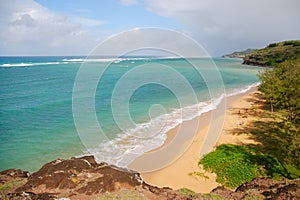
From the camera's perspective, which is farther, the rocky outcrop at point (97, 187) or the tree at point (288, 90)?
the tree at point (288, 90)

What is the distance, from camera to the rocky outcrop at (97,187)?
7.61 metres

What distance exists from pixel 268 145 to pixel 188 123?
27.7 feet

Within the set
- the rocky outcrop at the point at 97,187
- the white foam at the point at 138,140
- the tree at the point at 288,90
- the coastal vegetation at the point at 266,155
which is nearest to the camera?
the rocky outcrop at the point at 97,187

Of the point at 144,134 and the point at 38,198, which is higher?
the point at 38,198

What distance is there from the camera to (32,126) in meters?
22.4

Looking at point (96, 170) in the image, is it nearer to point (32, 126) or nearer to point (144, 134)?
point (144, 134)

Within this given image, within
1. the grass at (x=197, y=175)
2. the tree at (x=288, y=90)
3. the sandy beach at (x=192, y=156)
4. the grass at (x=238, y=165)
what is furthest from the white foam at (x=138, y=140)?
the tree at (x=288, y=90)

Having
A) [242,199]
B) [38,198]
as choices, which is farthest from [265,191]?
[38,198]

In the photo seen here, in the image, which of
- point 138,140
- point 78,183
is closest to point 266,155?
point 138,140

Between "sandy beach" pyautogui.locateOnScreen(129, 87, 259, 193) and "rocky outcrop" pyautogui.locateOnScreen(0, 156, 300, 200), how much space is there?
377 cm

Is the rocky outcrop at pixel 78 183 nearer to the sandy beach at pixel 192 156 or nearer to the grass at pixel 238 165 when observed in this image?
the sandy beach at pixel 192 156

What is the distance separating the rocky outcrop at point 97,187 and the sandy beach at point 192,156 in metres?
3.77

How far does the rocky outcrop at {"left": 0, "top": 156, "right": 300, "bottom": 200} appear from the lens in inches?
300

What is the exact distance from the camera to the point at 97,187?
7.89 m
